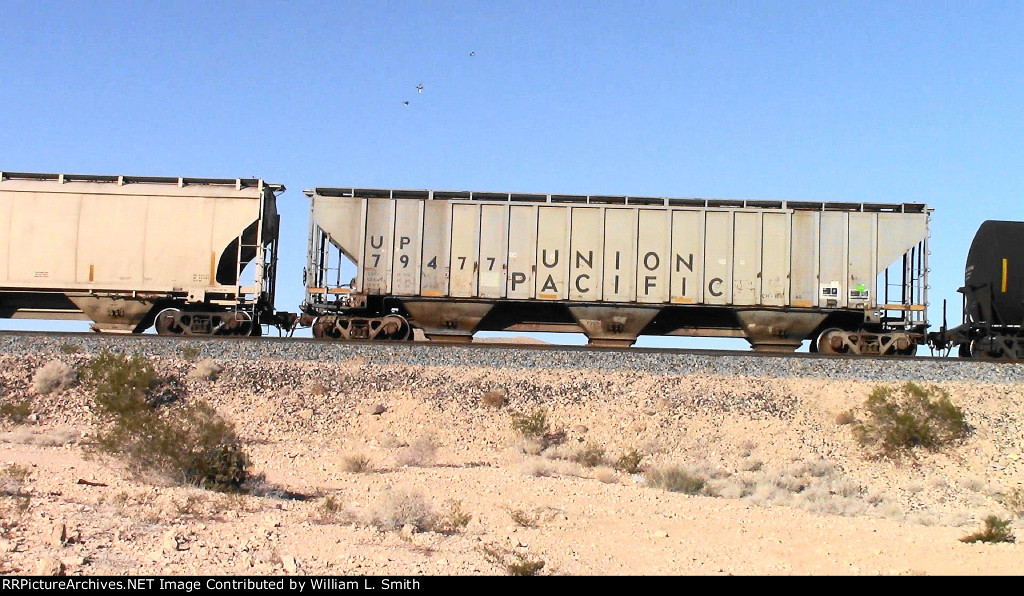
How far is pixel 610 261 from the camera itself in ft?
63.4

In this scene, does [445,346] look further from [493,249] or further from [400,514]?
[400,514]

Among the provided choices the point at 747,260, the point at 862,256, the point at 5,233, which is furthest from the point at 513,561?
the point at 5,233

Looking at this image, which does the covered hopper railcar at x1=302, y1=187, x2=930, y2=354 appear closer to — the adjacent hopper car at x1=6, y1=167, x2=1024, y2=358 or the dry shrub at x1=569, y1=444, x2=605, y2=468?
the adjacent hopper car at x1=6, y1=167, x2=1024, y2=358

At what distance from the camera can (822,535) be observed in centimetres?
1060

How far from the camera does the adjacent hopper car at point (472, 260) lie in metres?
19.1

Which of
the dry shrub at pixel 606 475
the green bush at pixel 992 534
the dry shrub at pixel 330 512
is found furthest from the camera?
the dry shrub at pixel 606 475

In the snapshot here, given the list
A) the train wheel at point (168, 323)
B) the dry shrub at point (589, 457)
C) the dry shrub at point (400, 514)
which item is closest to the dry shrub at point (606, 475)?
the dry shrub at point (589, 457)

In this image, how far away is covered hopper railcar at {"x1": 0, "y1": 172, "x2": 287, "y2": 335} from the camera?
1909cm

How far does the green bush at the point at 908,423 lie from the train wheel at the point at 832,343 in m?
3.23

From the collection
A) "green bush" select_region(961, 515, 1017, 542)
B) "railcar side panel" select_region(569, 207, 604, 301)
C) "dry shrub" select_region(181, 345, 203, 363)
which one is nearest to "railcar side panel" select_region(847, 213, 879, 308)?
"railcar side panel" select_region(569, 207, 604, 301)

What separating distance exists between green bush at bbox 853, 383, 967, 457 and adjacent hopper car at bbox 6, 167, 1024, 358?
345 cm

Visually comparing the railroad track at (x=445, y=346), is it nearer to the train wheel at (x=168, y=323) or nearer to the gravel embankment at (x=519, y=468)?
the gravel embankment at (x=519, y=468)

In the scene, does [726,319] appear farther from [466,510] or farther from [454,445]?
[466,510]
